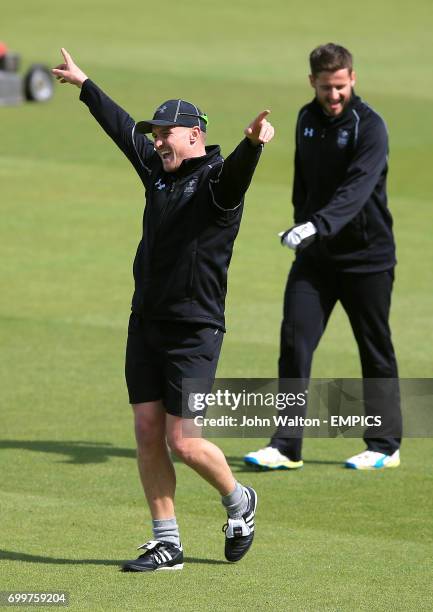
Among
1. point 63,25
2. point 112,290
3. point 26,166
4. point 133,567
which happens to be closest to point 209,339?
point 133,567

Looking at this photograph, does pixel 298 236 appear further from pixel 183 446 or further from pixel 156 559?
pixel 156 559

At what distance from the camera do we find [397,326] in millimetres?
14562

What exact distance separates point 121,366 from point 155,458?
5108 millimetres

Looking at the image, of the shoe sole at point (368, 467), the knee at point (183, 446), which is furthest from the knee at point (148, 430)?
the shoe sole at point (368, 467)

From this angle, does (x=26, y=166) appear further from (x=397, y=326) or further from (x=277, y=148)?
(x=397, y=326)

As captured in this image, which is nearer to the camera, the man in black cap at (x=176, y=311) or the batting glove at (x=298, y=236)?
the man in black cap at (x=176, y=311)

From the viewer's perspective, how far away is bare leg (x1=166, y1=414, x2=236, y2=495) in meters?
7.46

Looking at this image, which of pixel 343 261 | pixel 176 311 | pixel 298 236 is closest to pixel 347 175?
pixel 343 261

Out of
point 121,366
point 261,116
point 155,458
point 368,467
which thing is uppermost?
point 261,116

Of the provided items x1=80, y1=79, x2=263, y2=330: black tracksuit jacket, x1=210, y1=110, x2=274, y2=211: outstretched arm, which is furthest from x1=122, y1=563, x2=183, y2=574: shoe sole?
x1=210, y1=110, x2=274, y2=211: outstretched arm

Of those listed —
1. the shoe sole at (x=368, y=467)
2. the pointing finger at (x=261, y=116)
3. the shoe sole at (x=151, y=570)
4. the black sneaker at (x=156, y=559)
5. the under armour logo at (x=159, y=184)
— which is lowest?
the shoe sole at (x=368, y=467)

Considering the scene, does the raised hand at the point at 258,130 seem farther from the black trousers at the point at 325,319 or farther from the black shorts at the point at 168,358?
the black trousers at the point at 325,319

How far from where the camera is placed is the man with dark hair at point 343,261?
966 centimetres

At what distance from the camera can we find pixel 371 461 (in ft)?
32.7
